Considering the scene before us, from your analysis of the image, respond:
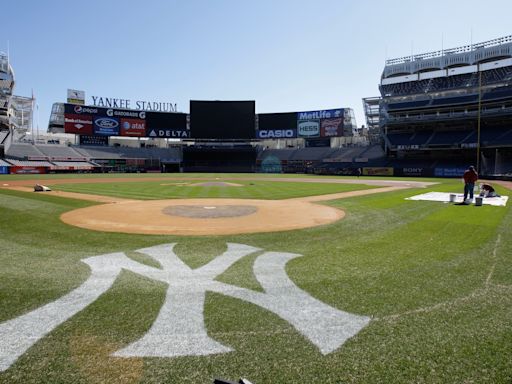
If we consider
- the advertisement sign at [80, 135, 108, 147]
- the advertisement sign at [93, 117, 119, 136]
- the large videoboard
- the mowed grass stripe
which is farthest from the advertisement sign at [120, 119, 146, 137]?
the mowed grass stripe

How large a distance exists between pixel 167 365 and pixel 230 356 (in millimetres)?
608

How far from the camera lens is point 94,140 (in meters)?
73.7

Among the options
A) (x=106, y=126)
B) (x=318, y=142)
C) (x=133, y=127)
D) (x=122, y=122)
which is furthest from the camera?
(x=318, y=142)

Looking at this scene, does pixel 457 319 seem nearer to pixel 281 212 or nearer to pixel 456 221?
pixel 456 221

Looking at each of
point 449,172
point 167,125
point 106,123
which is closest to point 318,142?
point 449,172

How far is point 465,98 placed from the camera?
55094 mm

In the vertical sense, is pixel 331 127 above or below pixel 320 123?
below

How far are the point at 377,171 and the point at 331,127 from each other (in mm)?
19623

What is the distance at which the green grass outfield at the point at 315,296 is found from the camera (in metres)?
3.06

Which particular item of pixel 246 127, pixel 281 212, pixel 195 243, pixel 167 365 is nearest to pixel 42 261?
pixel 195 243

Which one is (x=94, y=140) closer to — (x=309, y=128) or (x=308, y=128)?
(x=308, y=128)

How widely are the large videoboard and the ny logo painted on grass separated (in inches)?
2811

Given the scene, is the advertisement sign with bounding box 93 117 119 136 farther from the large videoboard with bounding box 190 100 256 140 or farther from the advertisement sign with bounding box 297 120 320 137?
the advertisement sign with bounding box 297 120 320 137

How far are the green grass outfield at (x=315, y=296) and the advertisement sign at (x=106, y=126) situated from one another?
68.9 m
